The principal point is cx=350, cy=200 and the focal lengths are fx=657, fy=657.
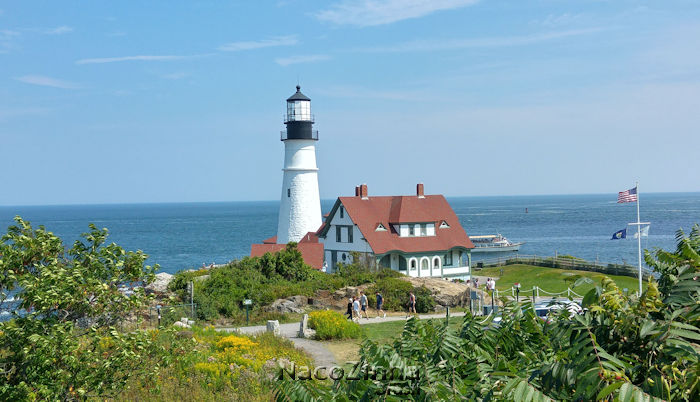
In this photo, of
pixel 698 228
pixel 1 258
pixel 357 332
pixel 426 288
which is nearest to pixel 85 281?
pixel 1 258

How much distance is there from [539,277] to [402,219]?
1163cm

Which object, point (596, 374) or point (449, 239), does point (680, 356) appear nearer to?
point (596, 374)

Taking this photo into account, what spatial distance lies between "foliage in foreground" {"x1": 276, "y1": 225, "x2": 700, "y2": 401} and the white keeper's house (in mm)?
39397

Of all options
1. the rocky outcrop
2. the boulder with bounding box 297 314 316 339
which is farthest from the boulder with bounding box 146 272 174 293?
the boulder with bounding box 297 314 316 339

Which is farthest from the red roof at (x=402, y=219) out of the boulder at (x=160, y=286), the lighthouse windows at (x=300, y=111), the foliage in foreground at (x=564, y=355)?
the foliage in foreground at (x=564, y=355)

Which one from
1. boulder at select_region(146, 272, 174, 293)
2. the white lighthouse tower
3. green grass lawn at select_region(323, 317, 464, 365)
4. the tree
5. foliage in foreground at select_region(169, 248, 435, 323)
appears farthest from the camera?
the white lighthouse tower

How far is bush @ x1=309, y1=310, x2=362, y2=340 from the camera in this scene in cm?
2344

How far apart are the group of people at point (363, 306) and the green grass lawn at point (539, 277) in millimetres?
11137

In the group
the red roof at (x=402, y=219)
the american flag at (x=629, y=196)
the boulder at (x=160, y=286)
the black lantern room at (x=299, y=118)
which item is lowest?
the boulder at (x=160, y=286)

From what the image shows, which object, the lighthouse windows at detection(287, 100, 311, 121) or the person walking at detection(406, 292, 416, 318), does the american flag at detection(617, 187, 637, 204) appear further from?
the lighthouse windows at detection(287, 100, 311, 121)

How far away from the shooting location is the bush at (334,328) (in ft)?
76.9

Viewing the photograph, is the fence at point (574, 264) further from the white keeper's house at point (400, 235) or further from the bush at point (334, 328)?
the bush at point (334, 328)

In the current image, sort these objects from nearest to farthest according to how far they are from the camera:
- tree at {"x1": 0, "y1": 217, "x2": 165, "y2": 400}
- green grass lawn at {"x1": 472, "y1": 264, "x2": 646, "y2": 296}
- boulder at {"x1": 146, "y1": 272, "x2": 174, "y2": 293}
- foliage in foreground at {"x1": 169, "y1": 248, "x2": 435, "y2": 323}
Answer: tree at {"x1": 0, "y1": 217, "x2": 165, "y2": 400}, foliage in foreground at {"x1": 169, "y1": 248, "x2": 435, "y2": 323}, boulder at {"x1": 146, "y1": 272, "x2": 174, "y2": 293}, green grass lawn at {"x1": 472, "y1": 264, "x2": 646, "y2": 296}

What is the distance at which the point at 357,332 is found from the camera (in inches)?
945
